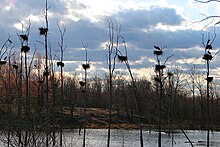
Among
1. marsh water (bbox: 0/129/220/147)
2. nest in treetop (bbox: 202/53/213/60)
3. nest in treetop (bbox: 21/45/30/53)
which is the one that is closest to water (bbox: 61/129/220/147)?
marsh water (bbox: 0/129/220/147)

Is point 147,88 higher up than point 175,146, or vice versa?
point 147,88

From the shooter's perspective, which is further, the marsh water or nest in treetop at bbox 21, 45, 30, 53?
the marsh water

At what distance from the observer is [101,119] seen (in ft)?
246

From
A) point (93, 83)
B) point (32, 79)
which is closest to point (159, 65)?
point (32, 79)

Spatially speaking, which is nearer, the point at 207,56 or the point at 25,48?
the point at 207,56

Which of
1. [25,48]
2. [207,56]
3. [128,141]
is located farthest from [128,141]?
[25,48]

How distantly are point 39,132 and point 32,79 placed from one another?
142ft

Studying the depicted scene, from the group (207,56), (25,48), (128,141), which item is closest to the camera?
(207,56)

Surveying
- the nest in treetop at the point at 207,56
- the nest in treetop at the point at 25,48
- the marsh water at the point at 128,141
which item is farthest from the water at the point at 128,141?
the nest in treetop at the point at 207,56

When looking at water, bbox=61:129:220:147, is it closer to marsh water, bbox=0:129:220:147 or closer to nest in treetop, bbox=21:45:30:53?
marsh water, bbox=0:129:220:147

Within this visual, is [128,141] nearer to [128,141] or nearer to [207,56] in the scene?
[128,141]

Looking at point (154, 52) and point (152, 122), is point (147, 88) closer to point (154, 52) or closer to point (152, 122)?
point (152, 122)

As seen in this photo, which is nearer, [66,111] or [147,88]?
[66,111]

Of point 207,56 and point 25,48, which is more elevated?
point 25,48
